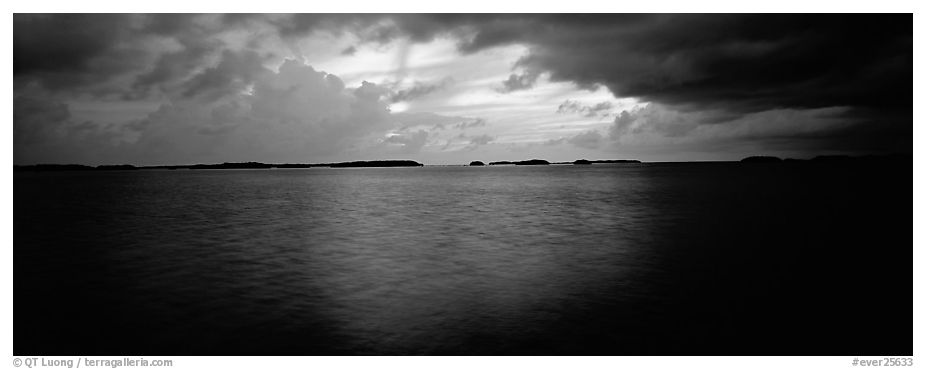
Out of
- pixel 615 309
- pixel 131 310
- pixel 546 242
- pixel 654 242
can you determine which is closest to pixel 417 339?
pixel 615 309

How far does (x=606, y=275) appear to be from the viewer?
19391mm

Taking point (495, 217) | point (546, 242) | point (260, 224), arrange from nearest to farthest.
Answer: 1. point (546, 242)
2. point (260, 224)
3. point (495, 217)

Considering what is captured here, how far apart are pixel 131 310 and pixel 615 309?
45.8ft

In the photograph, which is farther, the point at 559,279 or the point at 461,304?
the point at 559,279

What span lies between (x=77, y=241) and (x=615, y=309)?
98.1 feet

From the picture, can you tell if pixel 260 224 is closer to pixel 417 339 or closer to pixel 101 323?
pixel 101 323

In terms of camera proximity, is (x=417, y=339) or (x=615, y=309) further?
(x=615, y=309)
